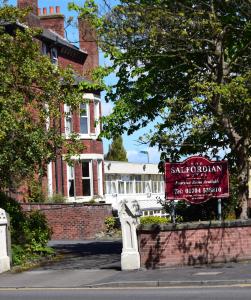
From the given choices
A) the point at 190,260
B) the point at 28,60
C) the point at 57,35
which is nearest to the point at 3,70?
the point at 28,60

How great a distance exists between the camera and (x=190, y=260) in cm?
1744

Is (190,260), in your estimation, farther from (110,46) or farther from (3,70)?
(3,70)

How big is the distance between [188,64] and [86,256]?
733cm

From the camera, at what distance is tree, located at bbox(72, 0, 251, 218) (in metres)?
17.1

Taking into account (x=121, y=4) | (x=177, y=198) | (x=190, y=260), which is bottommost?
(x=190, y=260)

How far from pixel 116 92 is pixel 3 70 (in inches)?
153

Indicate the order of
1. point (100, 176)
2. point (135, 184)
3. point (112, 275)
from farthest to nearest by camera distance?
point (135, 184) → point (100, 176) → point (112, 275)

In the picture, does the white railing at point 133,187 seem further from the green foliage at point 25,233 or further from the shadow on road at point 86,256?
the green foliage at point 25,233

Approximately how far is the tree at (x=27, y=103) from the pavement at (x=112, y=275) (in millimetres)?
3117

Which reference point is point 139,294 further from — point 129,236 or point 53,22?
point 53,22

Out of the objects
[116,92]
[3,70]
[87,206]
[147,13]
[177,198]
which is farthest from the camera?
[87,206]

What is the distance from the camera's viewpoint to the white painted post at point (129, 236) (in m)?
17.4

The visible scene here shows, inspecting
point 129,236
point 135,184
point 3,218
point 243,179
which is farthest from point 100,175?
point 129,236

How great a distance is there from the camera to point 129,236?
693 inches
